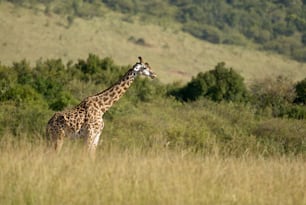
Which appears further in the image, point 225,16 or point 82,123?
point 225,16

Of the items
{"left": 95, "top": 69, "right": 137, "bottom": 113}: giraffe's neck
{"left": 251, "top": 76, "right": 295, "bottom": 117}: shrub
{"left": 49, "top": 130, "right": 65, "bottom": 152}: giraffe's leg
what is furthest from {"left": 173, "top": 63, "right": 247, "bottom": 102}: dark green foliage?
{"left": 49, "top": 130, "right": 65, "bottom": 152}: giraffe's leg

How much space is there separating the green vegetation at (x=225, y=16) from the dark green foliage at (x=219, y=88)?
126ft

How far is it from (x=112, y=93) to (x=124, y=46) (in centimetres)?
4350

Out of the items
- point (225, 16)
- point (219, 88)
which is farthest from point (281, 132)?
point (225, 16)

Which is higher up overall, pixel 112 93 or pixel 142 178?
pixel 112 93

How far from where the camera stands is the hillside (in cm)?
4869

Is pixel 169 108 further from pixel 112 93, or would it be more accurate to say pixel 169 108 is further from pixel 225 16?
pixel 225 16

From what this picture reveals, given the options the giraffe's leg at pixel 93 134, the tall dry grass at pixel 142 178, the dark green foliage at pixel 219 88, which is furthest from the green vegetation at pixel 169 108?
the tall dry grass at pixel 142 178

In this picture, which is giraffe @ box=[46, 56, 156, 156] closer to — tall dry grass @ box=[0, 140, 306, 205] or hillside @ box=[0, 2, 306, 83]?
tall dry grass @ box=[0, 140, 306, 205]

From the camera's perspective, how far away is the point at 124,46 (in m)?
55.9

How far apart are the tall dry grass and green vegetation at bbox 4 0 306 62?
183 feet

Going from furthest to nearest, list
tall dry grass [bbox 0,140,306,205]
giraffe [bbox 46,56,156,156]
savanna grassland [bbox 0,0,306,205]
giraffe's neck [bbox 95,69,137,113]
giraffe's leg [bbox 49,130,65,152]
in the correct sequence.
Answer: giraffe's neck [bbox 95,69,137,113]
giraffe [bbox 46,56,156,156]
giraffe's leg [bbox 49,130,65,152]
savanna grassland [bbox 0,0,306,205]
tall dry grass [bbox 0,140,306,205]

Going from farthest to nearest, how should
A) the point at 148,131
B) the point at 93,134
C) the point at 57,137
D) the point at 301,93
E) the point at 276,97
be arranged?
1. the point at 276,97
2. the point at 301,93
3. the point at 148,131
4. the point at 93,134
5. the point at 57,137

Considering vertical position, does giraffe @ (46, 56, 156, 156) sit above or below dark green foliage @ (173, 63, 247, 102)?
above
